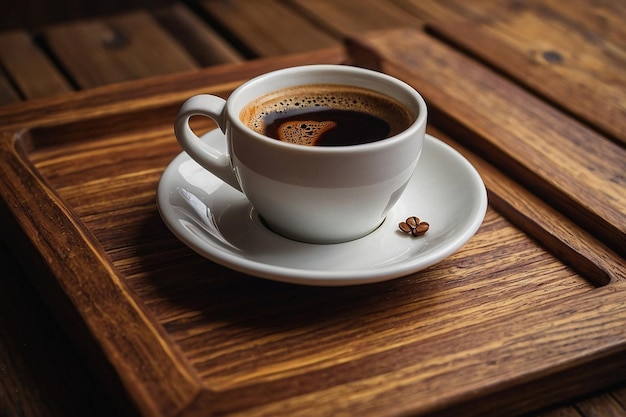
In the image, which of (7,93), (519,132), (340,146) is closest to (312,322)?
(340,146)

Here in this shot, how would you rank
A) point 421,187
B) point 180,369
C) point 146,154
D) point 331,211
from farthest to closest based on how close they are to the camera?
point 146,154 < point 421,187 < point 331,211 < point 180,369

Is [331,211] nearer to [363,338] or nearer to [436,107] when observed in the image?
[363,338]

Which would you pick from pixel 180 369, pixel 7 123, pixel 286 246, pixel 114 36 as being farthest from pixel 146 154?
pixel 114 36

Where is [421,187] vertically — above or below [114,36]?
above

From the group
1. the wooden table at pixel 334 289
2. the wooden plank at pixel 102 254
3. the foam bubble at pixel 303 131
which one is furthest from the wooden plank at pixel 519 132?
the foam bubble at pixel 303 131

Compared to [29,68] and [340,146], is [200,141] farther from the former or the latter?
[29,68]

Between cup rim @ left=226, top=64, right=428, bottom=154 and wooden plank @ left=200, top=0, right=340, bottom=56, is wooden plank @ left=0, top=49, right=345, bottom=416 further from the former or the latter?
wooden plank @ left=200, top=0, right=340, bottom=56
